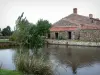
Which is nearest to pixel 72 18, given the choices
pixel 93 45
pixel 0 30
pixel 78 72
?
pixel 93 45

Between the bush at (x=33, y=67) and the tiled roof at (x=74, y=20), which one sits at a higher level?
the tiled roof at (x=74, y=20)

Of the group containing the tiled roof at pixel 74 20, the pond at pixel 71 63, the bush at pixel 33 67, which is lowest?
the pond at pixel 71 63

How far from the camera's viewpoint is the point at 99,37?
127ft

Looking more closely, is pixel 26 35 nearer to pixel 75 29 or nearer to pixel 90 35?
pixel 90 35

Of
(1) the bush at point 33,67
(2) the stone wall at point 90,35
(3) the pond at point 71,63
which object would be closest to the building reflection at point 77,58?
(3) the pond at point 71,63

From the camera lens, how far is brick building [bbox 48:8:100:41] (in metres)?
39.1

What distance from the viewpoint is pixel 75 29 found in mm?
40406

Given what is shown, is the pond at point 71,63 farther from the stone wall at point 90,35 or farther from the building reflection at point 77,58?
the stone wall at point 90,35

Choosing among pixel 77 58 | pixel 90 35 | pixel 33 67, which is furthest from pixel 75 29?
→ pixel 33 67

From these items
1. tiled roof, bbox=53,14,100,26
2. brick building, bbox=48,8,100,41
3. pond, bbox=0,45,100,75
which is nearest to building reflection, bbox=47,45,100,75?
pond, bbox=0,45,100,75

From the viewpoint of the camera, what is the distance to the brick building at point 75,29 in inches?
1538

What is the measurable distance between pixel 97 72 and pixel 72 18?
33.7m

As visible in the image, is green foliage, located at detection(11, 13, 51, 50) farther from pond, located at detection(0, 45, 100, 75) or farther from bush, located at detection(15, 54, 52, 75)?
bush, located at detection(15, 54, 52, 75)

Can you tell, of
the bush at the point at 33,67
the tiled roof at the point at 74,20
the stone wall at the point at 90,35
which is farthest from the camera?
the tiled roof at the point at 74,20
